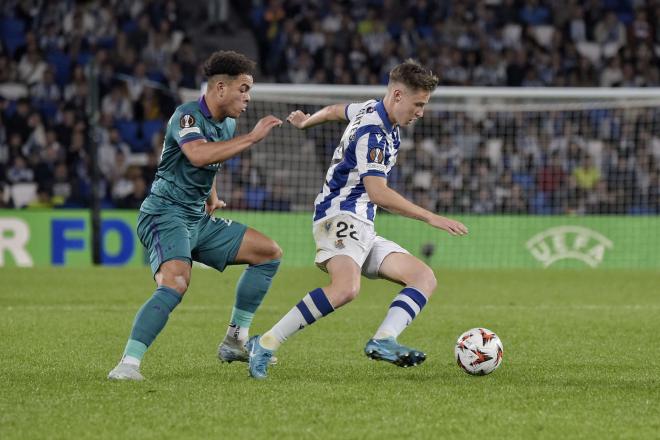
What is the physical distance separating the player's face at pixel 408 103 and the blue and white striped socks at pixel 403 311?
3.46 feet

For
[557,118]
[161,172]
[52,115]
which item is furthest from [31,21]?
[161,172]

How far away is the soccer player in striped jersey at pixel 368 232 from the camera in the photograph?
6.74 metres

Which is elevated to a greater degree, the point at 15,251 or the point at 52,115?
the point at 52,115

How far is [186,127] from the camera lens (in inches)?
264

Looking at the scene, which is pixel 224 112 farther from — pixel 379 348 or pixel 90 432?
pixel 90 432

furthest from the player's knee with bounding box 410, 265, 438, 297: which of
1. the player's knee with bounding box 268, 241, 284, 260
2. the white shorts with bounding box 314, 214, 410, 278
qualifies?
the player's knee with bounding box 268, 241, 284, 260

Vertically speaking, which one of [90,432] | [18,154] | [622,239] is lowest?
[90,432]

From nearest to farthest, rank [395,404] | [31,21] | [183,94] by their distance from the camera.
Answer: [395,404] → [183,94] → [31,21]

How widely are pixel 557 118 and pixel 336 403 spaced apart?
47.7 feet

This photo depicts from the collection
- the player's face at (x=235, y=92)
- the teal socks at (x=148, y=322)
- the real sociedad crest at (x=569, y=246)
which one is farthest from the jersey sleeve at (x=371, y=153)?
the real sociedad crest at (x=569, y=246)

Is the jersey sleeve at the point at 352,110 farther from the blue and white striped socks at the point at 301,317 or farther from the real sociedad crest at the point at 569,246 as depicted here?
the real sociedad crest at the point at 569,246

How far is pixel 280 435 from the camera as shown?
16.4 feet

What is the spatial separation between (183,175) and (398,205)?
136cm

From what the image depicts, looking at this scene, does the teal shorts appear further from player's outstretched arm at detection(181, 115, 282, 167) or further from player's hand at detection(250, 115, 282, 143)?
player's hand at detection(250, 115, 282, 143)
